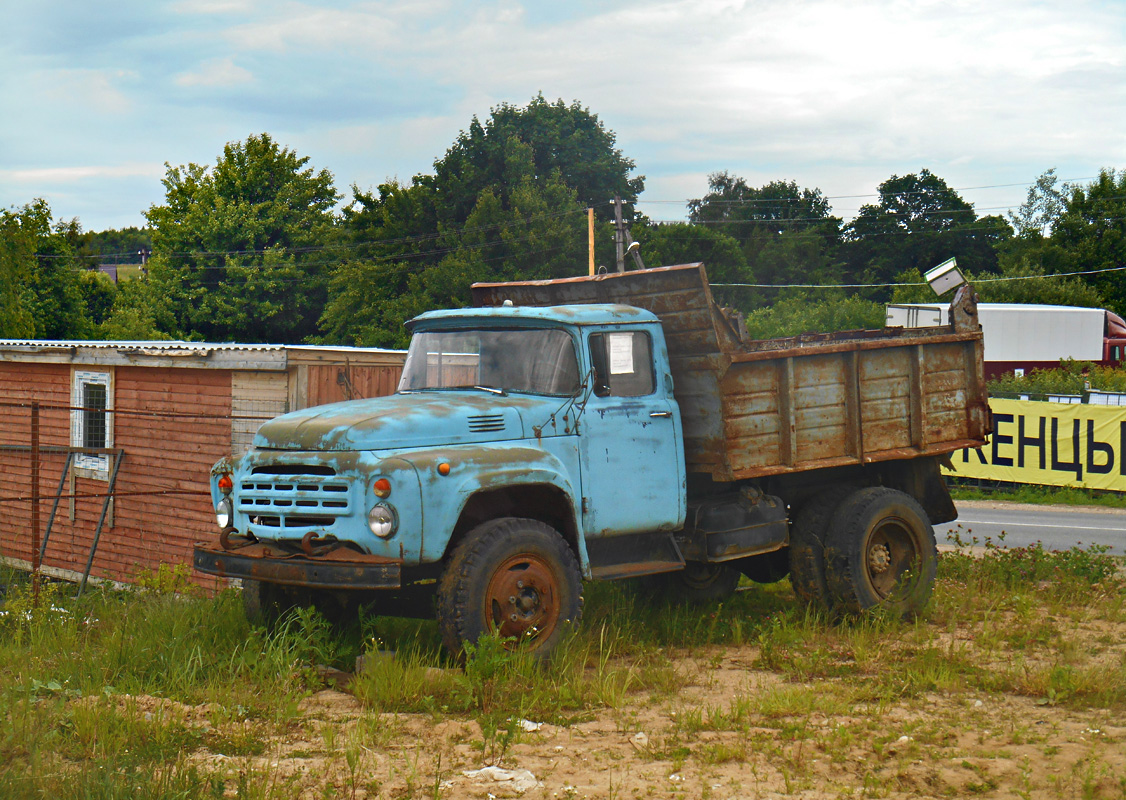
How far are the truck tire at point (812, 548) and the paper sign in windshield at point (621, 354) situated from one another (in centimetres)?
216

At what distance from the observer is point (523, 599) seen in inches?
258

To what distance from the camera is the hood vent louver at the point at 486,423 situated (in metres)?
6.62

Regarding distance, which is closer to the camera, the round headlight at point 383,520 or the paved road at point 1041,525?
the round headlight at point 383,520

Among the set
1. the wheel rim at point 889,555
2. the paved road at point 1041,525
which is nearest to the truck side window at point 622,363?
the wheel rim at point 889,555

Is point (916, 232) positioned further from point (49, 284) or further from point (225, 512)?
point (225, 512)

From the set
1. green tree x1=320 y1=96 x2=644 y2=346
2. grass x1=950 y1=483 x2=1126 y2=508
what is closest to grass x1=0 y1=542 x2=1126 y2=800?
grass x1=950 y1=483 x2=1126 y2=508

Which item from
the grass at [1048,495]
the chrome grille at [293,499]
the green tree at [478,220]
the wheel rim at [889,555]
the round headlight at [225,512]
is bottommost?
the grass at [1048,495]

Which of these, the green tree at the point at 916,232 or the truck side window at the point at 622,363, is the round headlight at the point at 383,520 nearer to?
the truck side window at the point at 622,363

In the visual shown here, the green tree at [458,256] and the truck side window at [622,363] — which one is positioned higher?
the green tree at [458,256]

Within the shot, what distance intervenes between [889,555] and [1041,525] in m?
8.97

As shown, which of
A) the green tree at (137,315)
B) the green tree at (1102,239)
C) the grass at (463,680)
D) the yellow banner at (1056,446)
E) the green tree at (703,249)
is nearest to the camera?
the grass at (463,680)

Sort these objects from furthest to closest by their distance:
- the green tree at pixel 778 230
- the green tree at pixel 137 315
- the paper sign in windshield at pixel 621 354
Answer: the green tree at pixel 778 230, the green tree at pixel 137 315, the paper sign in windshield at pixel 621 354

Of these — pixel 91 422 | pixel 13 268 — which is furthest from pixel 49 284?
pixel 91 422

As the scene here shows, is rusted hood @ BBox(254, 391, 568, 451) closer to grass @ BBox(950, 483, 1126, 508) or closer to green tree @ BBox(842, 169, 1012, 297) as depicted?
grass @ BBox(950, 483, 1126, 508)
